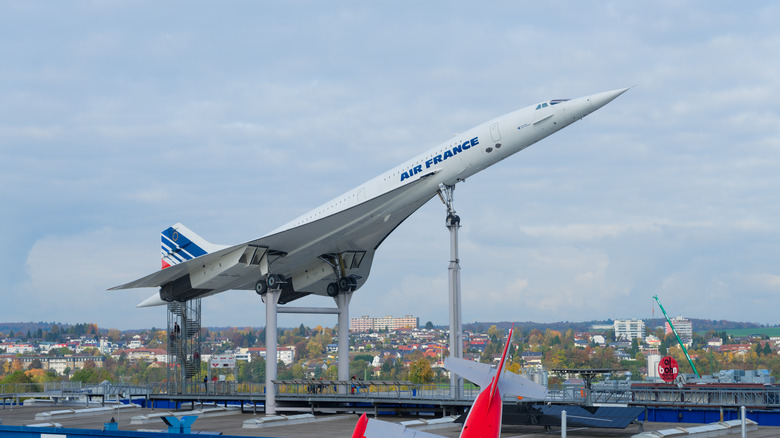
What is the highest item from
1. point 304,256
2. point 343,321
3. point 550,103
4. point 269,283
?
point 550,103

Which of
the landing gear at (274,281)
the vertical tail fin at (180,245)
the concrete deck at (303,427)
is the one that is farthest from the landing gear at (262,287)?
the concrete deck at (303,427)

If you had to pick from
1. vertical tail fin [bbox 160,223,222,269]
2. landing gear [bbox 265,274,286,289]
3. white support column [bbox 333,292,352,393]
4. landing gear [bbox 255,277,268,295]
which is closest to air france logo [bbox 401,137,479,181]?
landing gear [bbox 265,274,286,289]

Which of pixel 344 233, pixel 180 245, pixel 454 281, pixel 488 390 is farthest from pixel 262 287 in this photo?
pixel 488 390

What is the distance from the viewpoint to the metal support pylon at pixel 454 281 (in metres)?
29.6

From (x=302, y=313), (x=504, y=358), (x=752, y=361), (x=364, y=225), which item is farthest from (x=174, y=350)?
(x=752, y=361)

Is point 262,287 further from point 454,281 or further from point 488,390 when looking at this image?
point 488,390

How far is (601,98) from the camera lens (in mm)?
26688

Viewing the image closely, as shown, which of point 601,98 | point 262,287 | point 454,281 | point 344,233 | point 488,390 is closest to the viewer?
point 488,390

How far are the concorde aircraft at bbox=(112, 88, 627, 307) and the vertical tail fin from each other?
48mm

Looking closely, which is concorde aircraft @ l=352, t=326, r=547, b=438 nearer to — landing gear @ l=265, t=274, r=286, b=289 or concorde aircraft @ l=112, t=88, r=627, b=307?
concorde aircraft @ l=112, t=88, r=627, b=307

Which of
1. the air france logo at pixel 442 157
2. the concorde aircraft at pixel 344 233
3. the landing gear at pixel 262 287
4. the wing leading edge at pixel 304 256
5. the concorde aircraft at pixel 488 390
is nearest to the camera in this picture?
the concorde aircraft at pixel 488 390

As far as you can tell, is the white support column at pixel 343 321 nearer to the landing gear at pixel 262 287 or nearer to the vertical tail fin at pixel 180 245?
the landing gear at pixel 262 287

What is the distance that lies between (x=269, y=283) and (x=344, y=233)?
389cm

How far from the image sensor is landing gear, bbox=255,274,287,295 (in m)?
34.3
